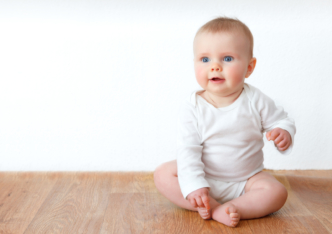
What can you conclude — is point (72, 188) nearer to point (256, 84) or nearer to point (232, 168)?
point (232, 168)

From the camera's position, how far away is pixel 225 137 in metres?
1.06

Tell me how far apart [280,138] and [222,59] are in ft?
0.81

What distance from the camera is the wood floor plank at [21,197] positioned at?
100cm

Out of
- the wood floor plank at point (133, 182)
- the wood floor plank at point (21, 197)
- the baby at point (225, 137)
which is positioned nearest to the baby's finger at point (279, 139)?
the baby at point (225, 137)

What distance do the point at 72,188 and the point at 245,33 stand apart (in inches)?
26.4

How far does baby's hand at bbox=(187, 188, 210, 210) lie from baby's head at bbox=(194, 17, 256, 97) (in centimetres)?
25

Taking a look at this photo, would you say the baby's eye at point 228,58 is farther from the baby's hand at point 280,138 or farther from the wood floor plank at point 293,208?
the wood floor plank at point 293,208

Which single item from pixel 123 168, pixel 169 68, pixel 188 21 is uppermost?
pixel 188 21

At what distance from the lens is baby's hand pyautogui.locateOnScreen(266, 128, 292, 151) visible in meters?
1.02

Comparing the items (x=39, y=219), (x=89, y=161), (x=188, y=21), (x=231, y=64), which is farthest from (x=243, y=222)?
(x=188, y=21)

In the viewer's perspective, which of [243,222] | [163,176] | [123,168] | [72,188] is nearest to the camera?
[243,222]

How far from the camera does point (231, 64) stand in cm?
101

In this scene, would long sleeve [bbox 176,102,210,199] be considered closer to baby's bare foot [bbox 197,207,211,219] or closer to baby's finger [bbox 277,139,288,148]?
baby's bare foot [bbox 197,207,211,219]

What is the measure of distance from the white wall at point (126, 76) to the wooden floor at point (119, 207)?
4.0 inches
